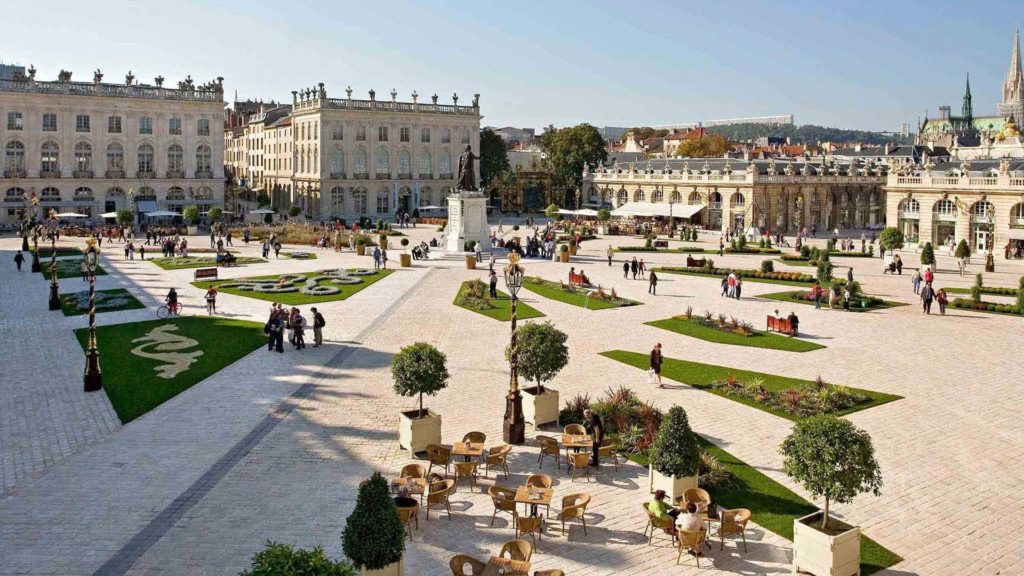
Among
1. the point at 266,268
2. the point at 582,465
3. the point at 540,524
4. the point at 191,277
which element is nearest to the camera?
the point at 540,524

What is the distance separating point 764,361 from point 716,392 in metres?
4.69

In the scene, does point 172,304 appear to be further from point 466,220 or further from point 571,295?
point 466,220

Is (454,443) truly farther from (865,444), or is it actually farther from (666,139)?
(666,139)

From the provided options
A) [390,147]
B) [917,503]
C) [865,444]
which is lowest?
[917,503]

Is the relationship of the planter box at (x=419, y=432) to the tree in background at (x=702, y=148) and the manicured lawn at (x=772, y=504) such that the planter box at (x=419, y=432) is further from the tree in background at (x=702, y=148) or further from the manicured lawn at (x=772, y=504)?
the tree in background at (x=702, y=148)

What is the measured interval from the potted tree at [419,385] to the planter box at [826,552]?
25.1 feet

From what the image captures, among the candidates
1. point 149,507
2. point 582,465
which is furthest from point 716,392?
point 149,507

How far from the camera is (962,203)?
63.5 meters

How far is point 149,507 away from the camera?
15188 mm

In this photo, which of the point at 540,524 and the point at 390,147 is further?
the point at 390,147

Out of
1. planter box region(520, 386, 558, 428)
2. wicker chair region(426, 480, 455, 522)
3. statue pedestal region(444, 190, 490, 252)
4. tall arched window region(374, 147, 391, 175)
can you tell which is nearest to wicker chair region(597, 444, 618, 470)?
planter box region(520, 386, 558, 428)

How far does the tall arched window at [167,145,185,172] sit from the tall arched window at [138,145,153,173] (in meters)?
1.52

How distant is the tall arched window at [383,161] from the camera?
91.9 meters

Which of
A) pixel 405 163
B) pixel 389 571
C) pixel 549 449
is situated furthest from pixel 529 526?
pixel 405 163
